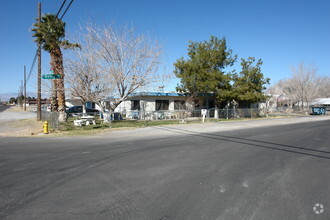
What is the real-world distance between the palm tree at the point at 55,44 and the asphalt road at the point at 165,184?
12552mm

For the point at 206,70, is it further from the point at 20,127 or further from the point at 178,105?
the point at 20,127

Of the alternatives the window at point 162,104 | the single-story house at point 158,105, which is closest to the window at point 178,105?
the single-story house at point 158,105

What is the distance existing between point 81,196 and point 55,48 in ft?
61.7

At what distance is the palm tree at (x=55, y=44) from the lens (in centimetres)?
1916

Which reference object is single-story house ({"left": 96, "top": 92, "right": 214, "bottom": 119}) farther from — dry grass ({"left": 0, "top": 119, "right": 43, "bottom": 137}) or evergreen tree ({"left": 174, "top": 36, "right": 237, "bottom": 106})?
dry grass ({"left": 0, "top": 119, "right": 43, "bottom": 137})

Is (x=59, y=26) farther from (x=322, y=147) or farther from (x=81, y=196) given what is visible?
(x=322, y=147)

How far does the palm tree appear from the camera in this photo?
19156mm

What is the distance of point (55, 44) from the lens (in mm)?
19625

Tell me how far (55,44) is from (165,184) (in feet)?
62.8

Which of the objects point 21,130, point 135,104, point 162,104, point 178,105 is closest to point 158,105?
point 162,104

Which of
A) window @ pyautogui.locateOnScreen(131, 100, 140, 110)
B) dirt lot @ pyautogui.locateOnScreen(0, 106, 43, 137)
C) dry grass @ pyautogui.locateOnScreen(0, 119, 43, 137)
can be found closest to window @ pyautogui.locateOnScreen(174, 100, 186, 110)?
window @ pyautogui.locateOnScreen(131, 100, 140, 110)

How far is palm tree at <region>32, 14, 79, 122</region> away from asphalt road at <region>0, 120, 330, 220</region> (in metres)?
12.6

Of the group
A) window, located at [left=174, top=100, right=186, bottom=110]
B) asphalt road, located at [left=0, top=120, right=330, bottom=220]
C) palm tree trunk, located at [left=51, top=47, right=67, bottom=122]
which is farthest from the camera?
window, located at [left=174, top=100, right=186, bottom=110]

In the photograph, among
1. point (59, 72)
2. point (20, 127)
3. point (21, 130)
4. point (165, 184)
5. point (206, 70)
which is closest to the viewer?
point (165, 184)
